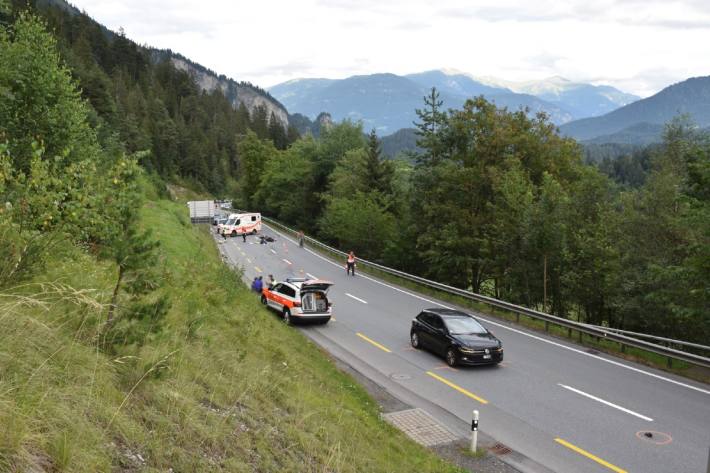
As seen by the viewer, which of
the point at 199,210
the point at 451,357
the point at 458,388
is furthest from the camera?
the point at 199,210

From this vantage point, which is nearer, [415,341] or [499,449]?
[499,449]

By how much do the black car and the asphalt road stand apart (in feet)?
1.09

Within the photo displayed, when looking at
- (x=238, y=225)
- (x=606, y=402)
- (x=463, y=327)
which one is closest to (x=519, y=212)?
(x=463, y=327)

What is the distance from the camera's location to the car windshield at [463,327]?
15750mm

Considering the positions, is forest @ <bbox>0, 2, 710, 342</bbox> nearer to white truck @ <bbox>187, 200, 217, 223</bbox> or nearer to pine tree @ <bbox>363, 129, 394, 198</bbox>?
pine tree @ <bbox>363, 129, 394, 198</bbox>

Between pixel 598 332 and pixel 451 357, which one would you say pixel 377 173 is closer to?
pixel 598 332

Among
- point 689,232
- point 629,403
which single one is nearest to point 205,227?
point 689,232

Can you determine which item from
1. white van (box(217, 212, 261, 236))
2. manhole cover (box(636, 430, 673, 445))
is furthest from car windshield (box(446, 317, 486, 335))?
white van (box(217, 212, 261, 236))

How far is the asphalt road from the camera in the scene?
32.4ft

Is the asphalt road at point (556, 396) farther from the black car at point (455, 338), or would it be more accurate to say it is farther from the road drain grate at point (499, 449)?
the black car at point (455, 338)

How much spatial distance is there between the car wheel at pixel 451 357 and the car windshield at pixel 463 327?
21.9 inches

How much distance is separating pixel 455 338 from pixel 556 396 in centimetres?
334

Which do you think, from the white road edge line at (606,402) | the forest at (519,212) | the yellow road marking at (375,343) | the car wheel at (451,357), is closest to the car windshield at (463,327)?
the car wheel at (451,357)

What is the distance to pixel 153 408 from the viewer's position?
536 centimetres
